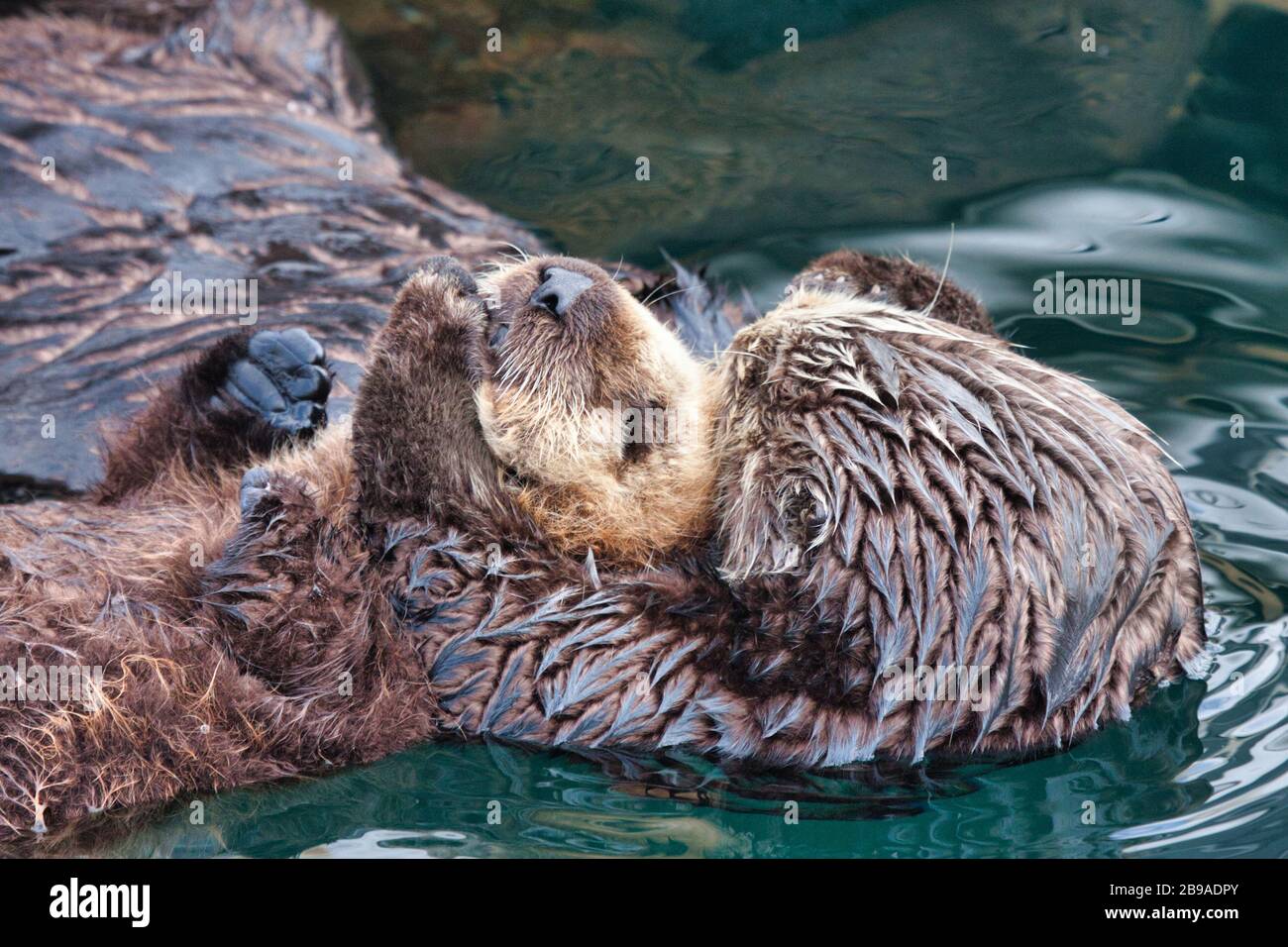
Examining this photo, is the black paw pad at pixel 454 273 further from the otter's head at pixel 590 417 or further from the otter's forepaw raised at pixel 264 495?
the otter's forepaw raised at pixel 264 495

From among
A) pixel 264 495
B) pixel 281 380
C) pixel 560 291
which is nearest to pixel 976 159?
Answer: pixel 560 291

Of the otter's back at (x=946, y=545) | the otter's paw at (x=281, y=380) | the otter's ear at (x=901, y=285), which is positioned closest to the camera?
the otter's back at (x=946, y=545)

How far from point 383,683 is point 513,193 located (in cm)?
353

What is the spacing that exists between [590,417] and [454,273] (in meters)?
0.55

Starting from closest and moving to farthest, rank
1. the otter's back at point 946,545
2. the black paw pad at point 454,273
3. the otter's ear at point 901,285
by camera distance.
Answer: the otter's back at point 946,545 < the black paw pad at point 454,273 < the otter's ear at point 901,285

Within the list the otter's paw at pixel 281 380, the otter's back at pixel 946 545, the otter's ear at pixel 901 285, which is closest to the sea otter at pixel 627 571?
the otter's back at pixel 946 545

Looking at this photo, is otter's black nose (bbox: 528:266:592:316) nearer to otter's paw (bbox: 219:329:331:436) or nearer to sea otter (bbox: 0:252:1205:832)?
sea otter (bbox: 0:252:1205:832)

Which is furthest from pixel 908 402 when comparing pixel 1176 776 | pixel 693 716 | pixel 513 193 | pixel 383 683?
pixel 513 193

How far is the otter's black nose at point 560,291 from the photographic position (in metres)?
3.41

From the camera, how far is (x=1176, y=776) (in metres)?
3.50

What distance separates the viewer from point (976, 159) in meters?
6.05

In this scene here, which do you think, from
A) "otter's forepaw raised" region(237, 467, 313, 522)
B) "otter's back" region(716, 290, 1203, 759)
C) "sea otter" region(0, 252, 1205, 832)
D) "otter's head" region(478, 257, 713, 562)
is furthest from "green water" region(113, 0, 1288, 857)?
"otter's forepaw raised" region(237, 467, 313, 522)

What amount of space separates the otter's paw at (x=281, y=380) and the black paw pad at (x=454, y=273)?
0.63 meters

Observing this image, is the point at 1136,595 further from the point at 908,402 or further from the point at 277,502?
the point at 277,502
